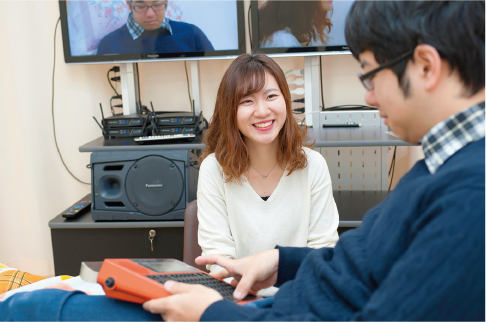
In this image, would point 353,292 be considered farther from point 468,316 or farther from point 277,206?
point 277,206

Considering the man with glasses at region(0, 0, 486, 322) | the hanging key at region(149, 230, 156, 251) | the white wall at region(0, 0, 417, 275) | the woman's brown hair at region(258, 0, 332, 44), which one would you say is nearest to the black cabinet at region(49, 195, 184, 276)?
the hanging key at region(149, 230, 156, 251)

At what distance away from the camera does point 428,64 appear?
1.87 ft

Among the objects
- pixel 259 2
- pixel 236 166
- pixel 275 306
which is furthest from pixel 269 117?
pixel 259 2

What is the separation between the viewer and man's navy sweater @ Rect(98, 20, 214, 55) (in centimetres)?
208

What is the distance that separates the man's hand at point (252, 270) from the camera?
0.90 metres

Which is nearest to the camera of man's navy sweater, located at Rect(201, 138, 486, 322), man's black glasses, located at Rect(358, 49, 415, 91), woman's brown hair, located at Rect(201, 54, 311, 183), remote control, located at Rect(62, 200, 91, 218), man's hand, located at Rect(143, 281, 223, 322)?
man's navy sweater, located at Rect(201, 138, 486, 322)

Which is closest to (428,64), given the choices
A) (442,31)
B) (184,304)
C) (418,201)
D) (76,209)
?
(442,31)

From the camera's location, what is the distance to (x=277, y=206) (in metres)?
1.34

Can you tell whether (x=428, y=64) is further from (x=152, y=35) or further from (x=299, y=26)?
(x=152, y=35)

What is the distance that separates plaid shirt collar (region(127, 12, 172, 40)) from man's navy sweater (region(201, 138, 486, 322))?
5.51 ft

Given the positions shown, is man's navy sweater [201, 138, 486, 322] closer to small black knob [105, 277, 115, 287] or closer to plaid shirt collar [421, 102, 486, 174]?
plaid shirt collar [421, 102, 486, 174]

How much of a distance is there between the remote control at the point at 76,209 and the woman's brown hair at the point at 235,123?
961mm

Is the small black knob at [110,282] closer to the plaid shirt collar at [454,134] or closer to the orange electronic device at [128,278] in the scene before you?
the orange electronic device at [128,278]

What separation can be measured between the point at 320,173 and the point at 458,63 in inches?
32.6
